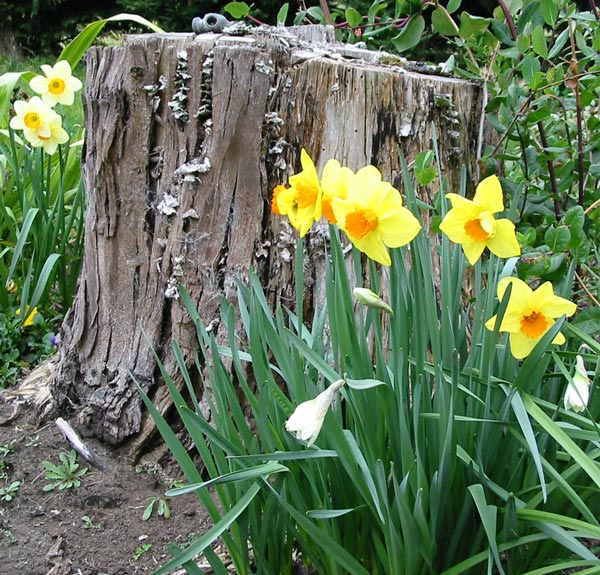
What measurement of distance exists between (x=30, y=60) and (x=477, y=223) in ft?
29.5

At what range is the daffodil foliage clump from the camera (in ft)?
3.80

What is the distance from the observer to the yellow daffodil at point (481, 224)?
45.0 inches

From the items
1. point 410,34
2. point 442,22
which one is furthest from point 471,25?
point 410,34

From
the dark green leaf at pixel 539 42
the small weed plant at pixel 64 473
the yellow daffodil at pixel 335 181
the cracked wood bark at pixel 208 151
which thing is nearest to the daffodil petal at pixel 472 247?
the yellow daffodil at pixel 335 181

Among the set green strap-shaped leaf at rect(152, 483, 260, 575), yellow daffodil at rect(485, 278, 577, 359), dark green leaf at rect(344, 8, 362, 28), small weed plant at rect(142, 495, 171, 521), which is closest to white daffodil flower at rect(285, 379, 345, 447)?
green strap-shaped leaf at rect(152, 483, 260, 575)

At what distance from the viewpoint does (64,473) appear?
1.93m

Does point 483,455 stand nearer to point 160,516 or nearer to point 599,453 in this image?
point 599,453

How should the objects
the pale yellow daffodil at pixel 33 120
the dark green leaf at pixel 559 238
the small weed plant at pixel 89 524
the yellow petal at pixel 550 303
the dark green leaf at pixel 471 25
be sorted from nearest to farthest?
the yellow petal at pixel 550 303, the dark green leaf at pixel 559 238, the small weed plant at pixel 89 524, the dark green leaf at pixel 471 25, the pale yellow daffodil at pixel 33 120

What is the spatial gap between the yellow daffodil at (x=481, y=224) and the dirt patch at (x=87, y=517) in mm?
1042

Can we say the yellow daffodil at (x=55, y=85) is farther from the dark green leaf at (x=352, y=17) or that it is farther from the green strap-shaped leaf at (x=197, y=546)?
the green strap-shaped leaf at (x=197, y=546)

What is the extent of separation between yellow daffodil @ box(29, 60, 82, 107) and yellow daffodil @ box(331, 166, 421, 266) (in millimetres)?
2008

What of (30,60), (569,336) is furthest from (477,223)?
(30,60)

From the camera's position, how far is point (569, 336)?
1595 mm

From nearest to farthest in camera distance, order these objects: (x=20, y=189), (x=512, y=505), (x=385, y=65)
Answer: (x=512, y=505)
(x=385, y=65)
(x=20, y=189)
